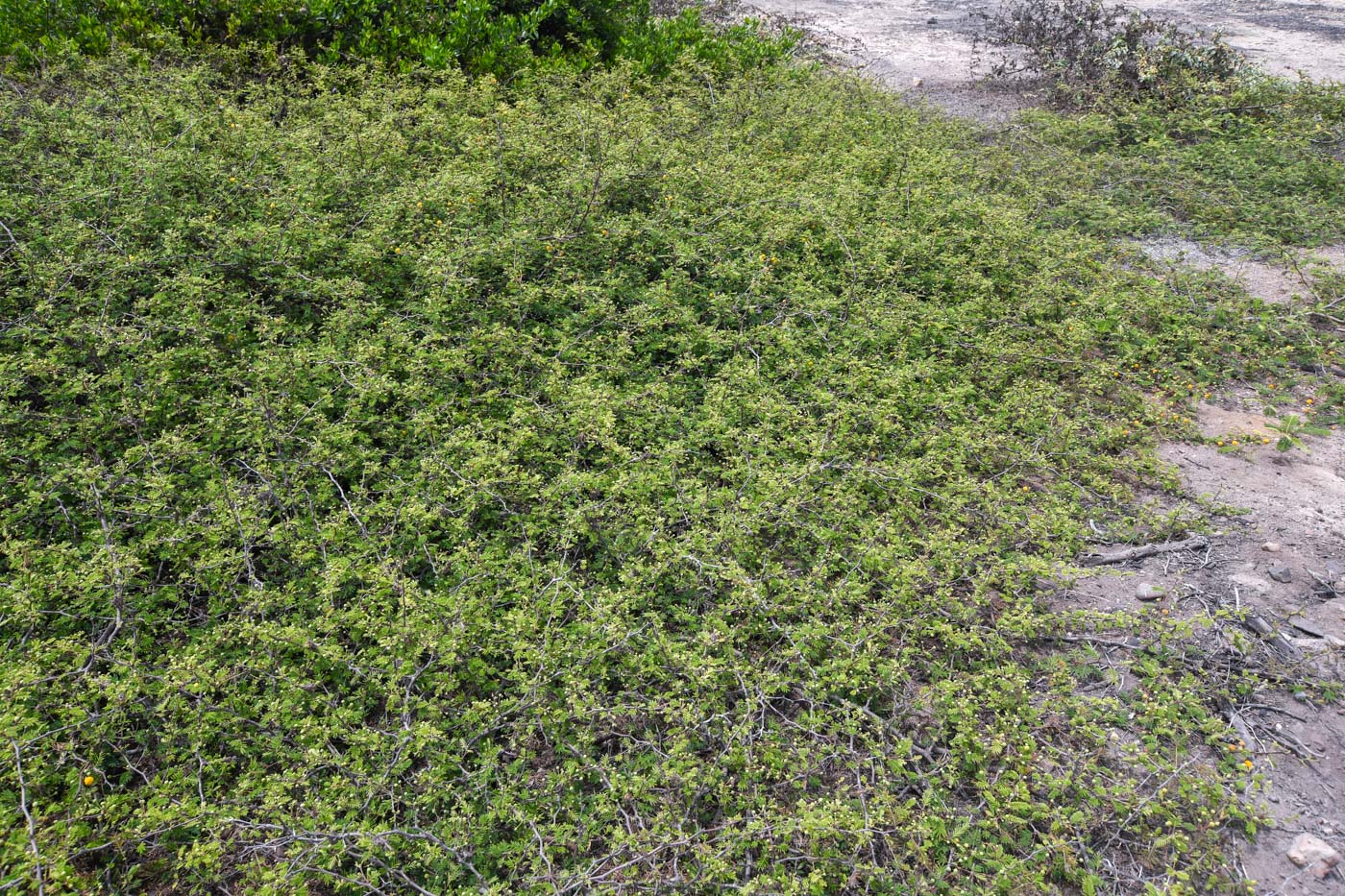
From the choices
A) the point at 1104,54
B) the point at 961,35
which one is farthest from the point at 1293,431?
the point at 961,35

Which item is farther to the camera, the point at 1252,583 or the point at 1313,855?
the point at 1252,583

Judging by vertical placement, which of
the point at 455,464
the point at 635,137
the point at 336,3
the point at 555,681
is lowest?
the point at 555,681

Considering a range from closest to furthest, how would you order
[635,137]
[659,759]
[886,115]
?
[659,759] → [635,137] → [886,115]

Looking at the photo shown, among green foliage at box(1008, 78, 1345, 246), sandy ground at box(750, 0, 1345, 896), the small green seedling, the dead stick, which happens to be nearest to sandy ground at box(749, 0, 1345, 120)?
green foliage at box(1008, 78, 1345, 246)

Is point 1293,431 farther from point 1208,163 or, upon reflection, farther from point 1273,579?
point 1208,163

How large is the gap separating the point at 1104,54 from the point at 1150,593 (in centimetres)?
867

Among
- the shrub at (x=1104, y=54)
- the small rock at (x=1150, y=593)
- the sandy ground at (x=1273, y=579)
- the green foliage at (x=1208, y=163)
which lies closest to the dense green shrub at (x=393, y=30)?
the shrub at (x=1104, y=54)

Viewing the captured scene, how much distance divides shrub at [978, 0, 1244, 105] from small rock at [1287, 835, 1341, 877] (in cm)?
871

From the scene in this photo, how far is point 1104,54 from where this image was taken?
9516 mm

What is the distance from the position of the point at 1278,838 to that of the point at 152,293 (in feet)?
18.1

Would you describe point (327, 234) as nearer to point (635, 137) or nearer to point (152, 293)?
point (152, 293)

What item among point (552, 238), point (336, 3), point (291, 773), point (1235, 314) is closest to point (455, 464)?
point (291, 773)

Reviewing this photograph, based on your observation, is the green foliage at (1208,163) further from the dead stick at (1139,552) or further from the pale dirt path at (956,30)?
the dead stick at (1139,552)

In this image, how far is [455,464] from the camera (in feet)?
12.1
